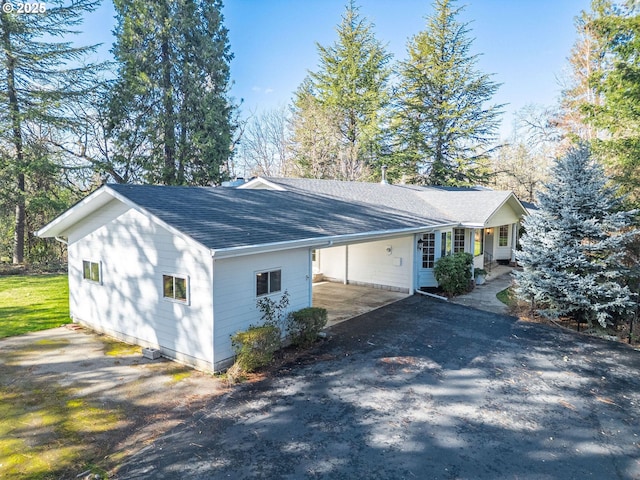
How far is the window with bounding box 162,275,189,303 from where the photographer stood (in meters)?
7.14

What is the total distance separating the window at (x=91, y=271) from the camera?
9.10 meters

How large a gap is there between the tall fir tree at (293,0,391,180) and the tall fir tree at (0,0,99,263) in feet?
47.1

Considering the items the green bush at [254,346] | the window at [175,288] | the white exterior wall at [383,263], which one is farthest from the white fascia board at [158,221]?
the white exterior wall at [383,263]

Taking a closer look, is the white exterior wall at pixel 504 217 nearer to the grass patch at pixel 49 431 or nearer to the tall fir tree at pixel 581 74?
the tall fir tree at pixel 581 74

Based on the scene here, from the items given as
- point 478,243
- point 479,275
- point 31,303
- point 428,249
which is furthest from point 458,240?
point 31,303

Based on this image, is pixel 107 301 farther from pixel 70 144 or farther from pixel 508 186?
pixel 508 186

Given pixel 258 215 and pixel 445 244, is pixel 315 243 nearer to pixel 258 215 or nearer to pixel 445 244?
pixel 258 215

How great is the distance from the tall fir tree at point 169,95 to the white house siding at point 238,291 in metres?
16.6

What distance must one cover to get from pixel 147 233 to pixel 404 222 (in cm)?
809

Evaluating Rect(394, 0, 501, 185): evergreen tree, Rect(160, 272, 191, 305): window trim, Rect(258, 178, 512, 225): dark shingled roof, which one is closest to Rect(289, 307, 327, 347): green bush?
Rect(160, 272, 191, 305): window trim

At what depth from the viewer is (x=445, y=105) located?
1074 inches

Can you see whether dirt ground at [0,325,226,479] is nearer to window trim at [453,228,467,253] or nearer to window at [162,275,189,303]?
window at [162,275,189,303]

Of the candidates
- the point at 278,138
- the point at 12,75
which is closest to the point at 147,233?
the point at 12,75

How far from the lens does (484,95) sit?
90.2 feet
